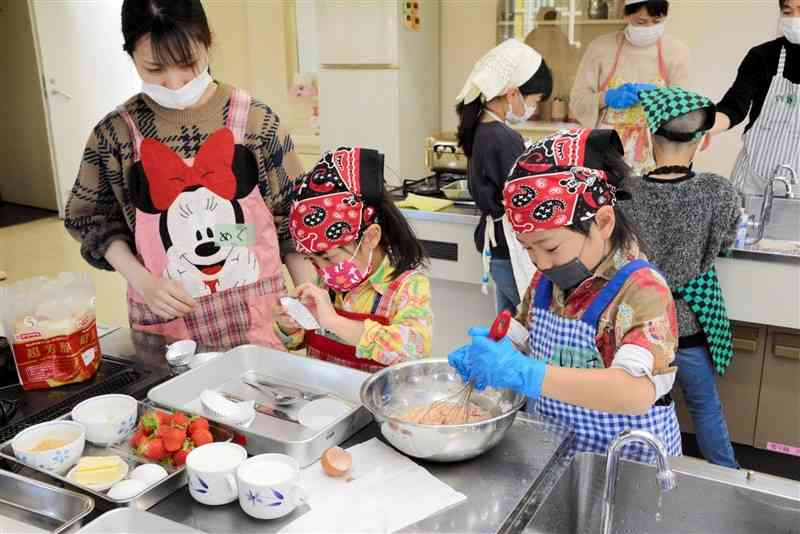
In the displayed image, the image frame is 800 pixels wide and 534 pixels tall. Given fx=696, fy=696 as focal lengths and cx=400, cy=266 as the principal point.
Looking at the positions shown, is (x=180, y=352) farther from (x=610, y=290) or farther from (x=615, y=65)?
(x=615, y=65)

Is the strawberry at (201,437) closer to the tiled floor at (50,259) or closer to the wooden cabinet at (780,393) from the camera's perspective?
the wooden cabinet at (780,393)

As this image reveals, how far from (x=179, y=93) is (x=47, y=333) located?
1.80 feet

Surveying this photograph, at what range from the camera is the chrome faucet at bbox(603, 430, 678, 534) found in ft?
2.85

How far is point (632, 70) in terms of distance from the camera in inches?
120

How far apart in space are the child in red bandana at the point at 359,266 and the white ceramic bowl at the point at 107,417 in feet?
1.20

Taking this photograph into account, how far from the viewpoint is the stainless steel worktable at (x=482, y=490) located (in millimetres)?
882

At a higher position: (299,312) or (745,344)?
(299,312)

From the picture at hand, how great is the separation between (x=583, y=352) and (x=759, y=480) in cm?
34

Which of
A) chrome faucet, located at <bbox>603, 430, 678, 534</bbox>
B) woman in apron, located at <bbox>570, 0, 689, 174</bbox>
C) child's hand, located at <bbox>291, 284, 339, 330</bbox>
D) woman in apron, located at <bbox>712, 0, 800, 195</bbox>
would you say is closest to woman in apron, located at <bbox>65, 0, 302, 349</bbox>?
child's hand, located at <bbox>291, 284, 339, 330</bbox>

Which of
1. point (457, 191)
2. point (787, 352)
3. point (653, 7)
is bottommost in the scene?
point (787, 352)

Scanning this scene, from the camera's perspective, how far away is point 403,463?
1.01 m

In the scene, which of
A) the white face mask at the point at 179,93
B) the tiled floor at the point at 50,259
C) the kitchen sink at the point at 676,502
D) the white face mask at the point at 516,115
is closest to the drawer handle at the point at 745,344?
the white face mask at the point at 516,115

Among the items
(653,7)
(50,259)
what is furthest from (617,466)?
(50,259)

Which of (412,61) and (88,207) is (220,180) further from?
(412,61)
